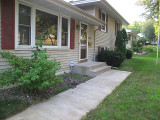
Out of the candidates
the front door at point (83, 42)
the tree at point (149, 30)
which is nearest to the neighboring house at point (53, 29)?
the front door at point (83, 42)

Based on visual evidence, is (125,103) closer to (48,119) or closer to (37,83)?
(48,119)

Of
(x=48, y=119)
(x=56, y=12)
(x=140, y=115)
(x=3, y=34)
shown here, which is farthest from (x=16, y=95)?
(x=56, y=12)

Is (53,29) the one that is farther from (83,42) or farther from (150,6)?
(150,6)

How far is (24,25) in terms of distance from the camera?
4.41 metres

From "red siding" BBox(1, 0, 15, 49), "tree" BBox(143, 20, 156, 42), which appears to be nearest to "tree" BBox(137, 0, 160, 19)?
"tree" BBox(143, 20, 156, 42)

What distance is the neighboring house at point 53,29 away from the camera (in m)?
3.98

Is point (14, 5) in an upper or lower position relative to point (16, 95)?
upper

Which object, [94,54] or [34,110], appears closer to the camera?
[34,110]

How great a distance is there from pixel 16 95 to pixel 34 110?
870mm

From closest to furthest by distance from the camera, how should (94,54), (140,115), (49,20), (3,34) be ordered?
(140,115)
(3,34)
(49,20)
(94,54)

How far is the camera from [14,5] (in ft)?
13.2

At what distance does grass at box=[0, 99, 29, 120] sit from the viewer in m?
2.70

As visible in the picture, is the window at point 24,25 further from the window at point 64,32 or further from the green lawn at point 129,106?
the green lawn at point 129,106

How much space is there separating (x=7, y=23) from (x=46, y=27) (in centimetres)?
168
